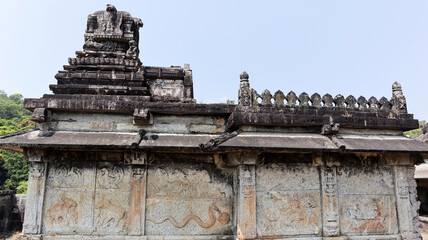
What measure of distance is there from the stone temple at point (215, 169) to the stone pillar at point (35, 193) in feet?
Answer: 0.08

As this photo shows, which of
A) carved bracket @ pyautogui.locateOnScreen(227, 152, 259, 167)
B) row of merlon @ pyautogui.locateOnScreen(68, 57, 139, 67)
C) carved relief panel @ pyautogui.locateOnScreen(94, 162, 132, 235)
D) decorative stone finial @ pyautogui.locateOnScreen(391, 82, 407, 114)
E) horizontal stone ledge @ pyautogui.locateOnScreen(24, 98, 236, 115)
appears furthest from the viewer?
row of merlon @ pyautogui.locateOnScreen(68, 57, 139, 67)

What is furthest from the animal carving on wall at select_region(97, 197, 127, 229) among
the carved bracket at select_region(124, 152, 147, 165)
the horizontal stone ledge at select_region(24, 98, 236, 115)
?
the horizontal stone ledge at select_region(24, 98, 236, 115)

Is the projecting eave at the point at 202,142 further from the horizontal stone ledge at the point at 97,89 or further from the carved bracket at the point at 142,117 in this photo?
the horizontal stone ledge at the point at 97,89

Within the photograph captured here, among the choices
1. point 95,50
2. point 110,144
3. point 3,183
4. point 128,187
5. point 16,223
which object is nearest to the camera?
point 110,144

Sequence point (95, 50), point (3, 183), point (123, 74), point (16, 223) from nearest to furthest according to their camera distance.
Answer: point (123, 74), point (95, 50), point (16, 223), point (3, 183)

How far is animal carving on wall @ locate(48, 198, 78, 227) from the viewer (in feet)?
21.4

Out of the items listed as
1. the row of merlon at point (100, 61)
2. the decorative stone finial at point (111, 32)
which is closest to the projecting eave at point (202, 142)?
the row of merlon at point (100, 61)

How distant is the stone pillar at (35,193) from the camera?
6363 mm

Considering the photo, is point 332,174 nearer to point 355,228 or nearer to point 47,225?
point 355,228

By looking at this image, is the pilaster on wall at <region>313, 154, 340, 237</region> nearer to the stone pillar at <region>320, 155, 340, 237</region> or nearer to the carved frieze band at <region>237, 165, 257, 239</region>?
the stone pillar at <region>320, 155, 340, 237</region>

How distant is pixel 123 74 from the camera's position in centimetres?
794

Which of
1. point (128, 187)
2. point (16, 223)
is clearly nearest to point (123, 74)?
point (128, 187)

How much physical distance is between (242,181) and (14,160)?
33.8 m

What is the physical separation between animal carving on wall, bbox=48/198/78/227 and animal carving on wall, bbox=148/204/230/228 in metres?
1.85
